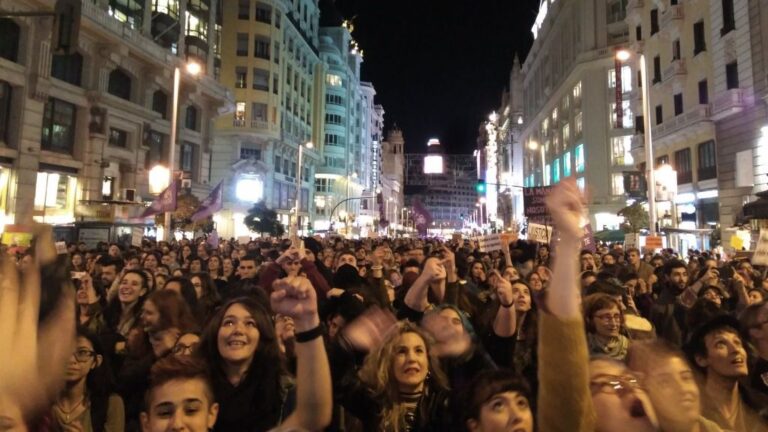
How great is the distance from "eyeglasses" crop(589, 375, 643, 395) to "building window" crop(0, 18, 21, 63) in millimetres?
30254

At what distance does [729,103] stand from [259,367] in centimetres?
2814

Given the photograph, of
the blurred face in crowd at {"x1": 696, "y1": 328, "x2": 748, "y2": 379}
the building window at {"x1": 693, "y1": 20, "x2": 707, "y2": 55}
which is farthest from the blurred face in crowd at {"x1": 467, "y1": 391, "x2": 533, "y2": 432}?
the building window at {"x1": 693, "y1": 20, "x2": 707, "y2": 55}

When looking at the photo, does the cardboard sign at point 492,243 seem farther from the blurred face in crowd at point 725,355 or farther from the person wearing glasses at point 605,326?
the blurred face in crowd at point 725,355

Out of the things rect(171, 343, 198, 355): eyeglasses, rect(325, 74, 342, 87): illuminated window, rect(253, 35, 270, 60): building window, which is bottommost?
rect(171, 343, 198, 355): eyeglasses

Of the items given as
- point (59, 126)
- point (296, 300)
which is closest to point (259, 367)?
point (296, 300)

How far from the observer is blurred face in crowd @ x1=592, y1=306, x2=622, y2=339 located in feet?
14.7

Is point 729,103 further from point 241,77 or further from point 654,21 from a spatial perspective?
point 241,77

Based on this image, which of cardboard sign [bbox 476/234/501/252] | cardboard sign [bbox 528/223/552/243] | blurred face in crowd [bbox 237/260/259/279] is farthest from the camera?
cardboard sign [bbox 528/223/552/243]

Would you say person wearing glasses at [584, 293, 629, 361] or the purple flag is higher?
the purple flag

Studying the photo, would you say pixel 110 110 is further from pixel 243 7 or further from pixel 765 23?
pixel 765 23

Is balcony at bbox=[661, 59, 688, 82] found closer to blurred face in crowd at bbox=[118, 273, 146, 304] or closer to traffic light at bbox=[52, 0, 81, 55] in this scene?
traffic light at bbox=[52, 0, 81, 55]

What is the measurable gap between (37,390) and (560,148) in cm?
6445

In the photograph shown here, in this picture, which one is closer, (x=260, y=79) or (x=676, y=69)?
(x=676, y=69)

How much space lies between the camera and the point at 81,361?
3340mm
